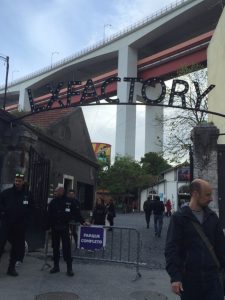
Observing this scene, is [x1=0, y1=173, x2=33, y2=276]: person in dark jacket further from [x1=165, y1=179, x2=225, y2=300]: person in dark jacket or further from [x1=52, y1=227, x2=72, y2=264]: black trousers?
[x1=165, y1=179, x2=225, y2=300]: person in dark jacket

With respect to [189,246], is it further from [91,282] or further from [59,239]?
[59,239]

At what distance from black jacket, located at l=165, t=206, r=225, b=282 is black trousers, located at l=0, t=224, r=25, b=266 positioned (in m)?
4.32

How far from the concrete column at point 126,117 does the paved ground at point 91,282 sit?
171ft

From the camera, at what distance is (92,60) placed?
6838cm

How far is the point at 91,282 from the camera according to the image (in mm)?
7266

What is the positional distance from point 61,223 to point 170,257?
14.2 ft

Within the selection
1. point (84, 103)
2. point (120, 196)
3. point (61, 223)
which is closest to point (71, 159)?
point (84, 103)

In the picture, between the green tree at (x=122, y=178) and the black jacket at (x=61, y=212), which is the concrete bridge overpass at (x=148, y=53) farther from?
the black jacket at (x=61, y=212)

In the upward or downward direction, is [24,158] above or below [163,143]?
below

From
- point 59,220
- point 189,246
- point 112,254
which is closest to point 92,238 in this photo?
point 59,220

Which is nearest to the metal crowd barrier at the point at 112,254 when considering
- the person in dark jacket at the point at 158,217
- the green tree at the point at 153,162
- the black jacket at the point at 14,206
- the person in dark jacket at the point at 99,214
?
the black jacket at the point at 14,206

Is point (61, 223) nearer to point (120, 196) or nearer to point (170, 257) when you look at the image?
point (170, 257)

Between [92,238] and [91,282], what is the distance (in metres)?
1.32

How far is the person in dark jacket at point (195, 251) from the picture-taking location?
376 cm
